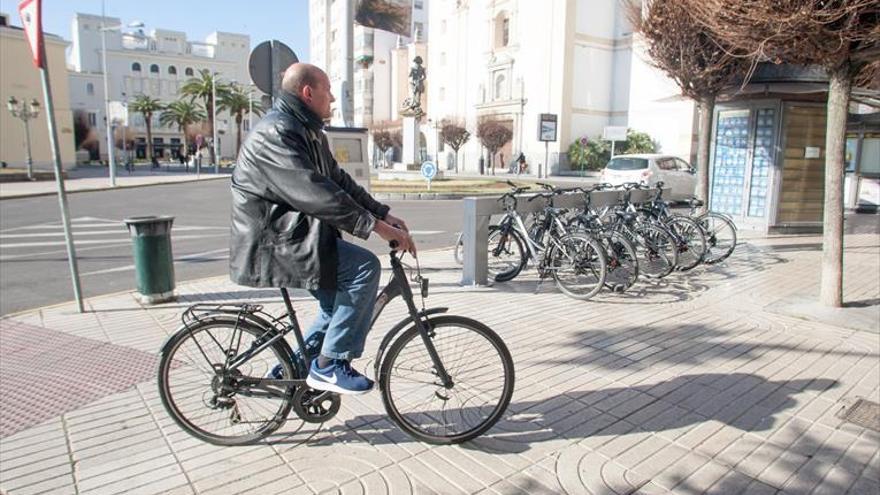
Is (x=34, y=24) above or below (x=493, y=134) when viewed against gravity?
below

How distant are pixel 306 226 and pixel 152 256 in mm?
4004

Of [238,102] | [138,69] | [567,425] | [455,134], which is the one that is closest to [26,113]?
[455,134]

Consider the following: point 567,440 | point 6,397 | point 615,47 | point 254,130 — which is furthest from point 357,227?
point 615,47

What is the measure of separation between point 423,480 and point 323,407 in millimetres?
695

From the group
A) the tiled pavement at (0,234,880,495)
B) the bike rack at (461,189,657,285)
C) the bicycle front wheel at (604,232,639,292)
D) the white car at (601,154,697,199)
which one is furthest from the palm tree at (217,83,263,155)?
the tiled pavement at (0,234,880,495)

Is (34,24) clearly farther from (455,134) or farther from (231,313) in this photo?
(455,134)

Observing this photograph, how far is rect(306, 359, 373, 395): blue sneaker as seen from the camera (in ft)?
9.62

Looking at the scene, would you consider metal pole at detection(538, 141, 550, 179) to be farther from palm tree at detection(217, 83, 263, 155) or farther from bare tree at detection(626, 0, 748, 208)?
bare tree at detection(626, 0, 748, 208)

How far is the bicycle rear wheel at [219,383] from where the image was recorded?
3045mm

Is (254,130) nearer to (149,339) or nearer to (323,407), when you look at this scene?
(323,407)

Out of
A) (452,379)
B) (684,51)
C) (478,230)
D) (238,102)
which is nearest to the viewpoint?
(452,379)

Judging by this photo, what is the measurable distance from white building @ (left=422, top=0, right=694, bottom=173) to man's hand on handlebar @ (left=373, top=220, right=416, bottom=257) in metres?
42.0

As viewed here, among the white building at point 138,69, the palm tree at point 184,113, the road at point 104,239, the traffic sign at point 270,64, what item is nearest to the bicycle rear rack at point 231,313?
the traffic sign at point 270,64

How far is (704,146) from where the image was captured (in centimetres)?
969
